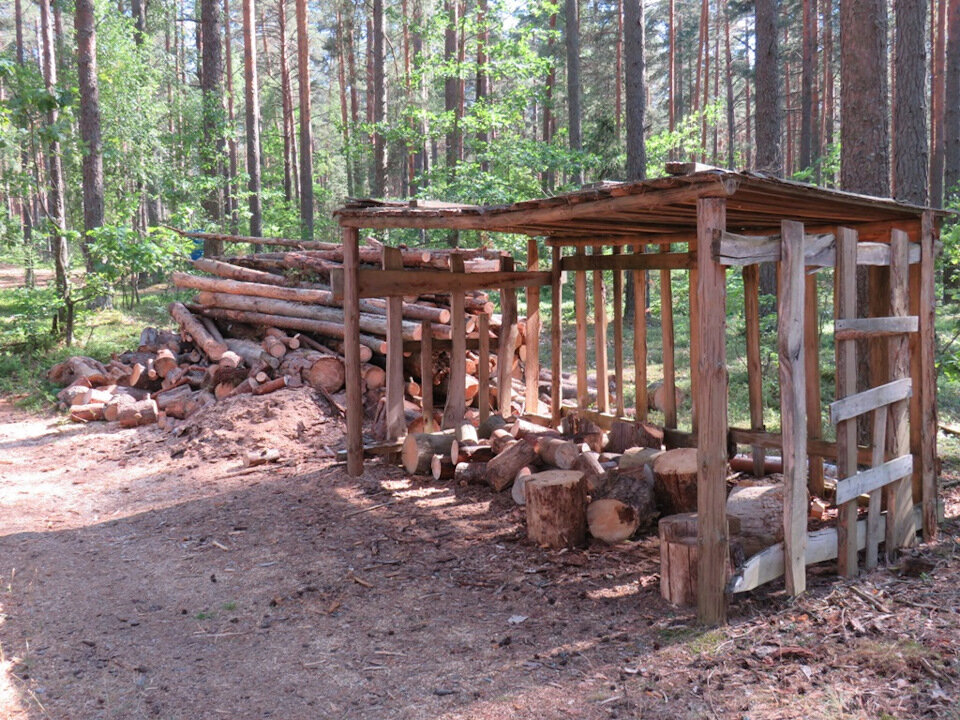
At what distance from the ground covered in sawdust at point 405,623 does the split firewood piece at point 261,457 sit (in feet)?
3.10

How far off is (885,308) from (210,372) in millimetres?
7729

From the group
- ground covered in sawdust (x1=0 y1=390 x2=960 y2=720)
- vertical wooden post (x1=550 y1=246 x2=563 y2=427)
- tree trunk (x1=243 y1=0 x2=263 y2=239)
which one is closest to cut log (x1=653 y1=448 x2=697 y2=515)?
ground covered in sawdust (x1=0 y1=390 x2=960 y2=720)

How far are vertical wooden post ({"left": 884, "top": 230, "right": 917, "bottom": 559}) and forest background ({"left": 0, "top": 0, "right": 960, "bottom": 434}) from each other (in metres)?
1.05

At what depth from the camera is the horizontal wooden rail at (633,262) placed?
22.9 ft

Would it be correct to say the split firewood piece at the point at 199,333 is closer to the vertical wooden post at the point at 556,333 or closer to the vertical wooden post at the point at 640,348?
the vertical wooden post at the point at 556,333

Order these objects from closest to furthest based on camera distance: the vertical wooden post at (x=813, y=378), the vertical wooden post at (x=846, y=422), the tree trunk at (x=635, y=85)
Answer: the vertical wooden post at (x=846, y=422), the vertical wooden post at (x=813, y=378), the tree trunk at (x=635, y=85)

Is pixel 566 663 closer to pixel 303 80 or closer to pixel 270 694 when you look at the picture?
pixel 270 694

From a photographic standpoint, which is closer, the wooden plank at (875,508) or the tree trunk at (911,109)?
the wooden plank at (875,508)

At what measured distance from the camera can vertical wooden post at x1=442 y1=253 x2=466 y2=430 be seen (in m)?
8.07

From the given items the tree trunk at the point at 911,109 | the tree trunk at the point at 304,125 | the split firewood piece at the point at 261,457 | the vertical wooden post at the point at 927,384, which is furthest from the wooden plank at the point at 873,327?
the tree trunk at the point at 304,125

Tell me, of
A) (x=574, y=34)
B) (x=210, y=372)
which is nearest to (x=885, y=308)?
(x=210, y=372)

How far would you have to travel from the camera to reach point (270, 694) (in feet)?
12.2

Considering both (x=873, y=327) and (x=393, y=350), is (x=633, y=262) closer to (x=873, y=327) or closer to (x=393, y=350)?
(x=393, y=350)

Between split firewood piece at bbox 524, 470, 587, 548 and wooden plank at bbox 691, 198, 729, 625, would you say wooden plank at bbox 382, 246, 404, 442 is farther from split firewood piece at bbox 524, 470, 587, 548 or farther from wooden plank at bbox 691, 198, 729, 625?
wooden plank at bbox 691, 198, 729, 625
